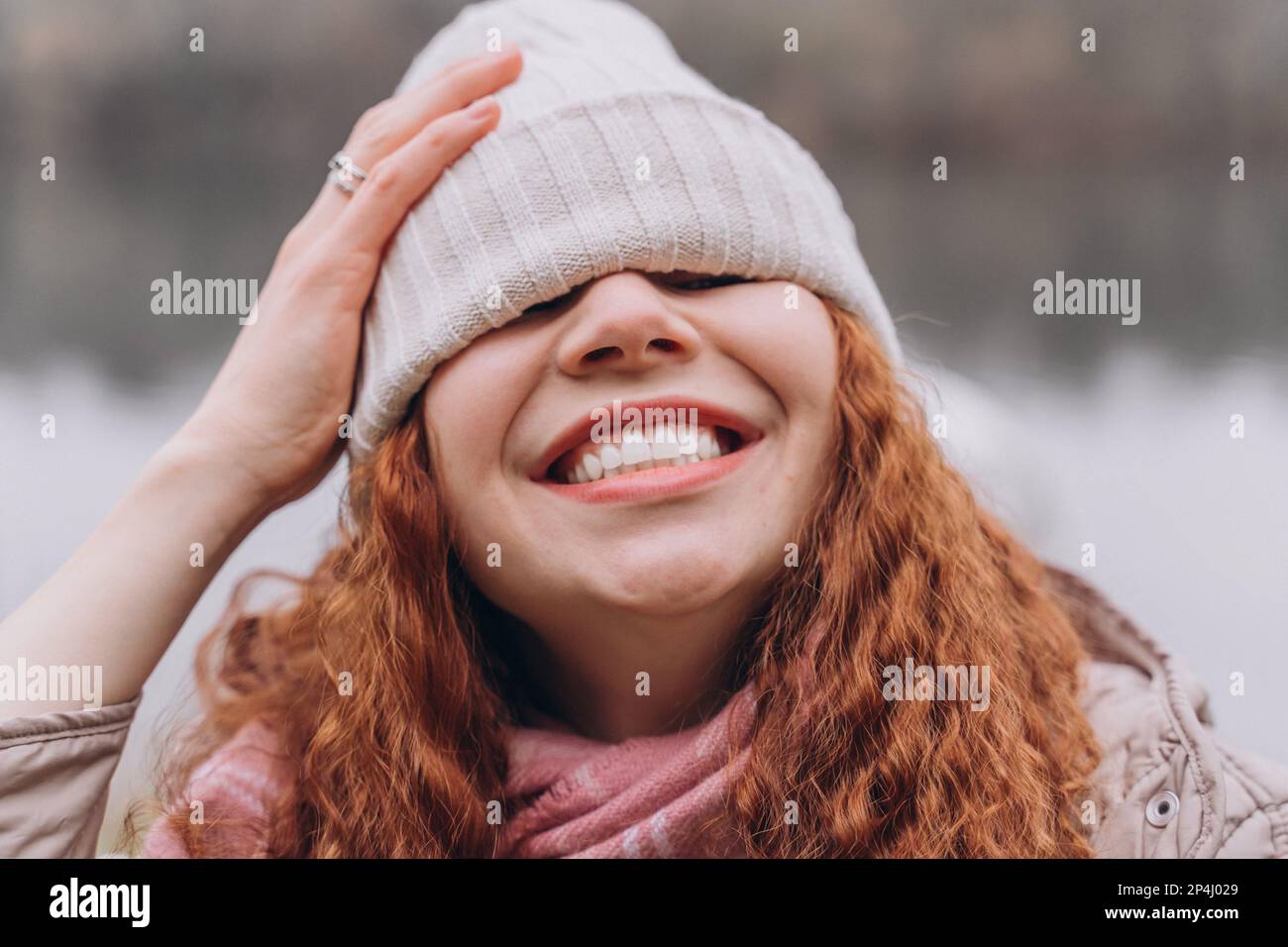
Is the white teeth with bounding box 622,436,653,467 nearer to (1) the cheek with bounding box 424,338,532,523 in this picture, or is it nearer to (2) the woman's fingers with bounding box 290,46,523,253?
(1) the cheek with bounding box 424,338,532,523

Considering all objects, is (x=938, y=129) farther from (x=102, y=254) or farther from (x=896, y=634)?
(x=102, y=254)

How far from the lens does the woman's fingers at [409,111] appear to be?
48.0 inches

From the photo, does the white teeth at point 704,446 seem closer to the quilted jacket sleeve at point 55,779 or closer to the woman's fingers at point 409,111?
the woman's fingers at point 409,111

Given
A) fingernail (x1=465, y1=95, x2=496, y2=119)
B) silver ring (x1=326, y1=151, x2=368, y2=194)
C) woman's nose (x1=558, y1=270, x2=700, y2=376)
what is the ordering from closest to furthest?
woman's nose (x1=558, y1=270, x2=700, y2=376), fingernail (x1=465, y1=95, x2=496, y2=119), silver ring (x1=326, y1=151, x2=368, y2=194)

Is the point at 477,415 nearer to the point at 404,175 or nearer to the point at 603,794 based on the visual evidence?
the point at 404,175

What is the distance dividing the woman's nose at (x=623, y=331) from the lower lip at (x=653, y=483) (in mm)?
114

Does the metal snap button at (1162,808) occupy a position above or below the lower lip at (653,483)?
below

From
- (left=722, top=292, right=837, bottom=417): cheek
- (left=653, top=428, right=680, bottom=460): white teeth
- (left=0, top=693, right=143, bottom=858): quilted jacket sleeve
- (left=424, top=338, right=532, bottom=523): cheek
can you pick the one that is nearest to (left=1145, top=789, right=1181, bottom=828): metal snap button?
(left=722, top=292, right=837, bottom=417): cheek

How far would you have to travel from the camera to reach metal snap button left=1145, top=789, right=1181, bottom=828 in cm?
110

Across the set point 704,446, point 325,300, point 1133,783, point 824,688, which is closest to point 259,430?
point 325,300

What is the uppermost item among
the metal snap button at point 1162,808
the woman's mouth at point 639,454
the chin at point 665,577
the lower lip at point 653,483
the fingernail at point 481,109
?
the fingernail at point 481,109

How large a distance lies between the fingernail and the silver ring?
0.59 ft

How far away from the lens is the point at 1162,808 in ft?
3.65

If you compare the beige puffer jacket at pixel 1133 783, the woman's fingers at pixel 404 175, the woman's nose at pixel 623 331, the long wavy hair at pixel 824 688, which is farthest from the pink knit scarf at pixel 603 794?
the woman's fingers at pixel 404 175
